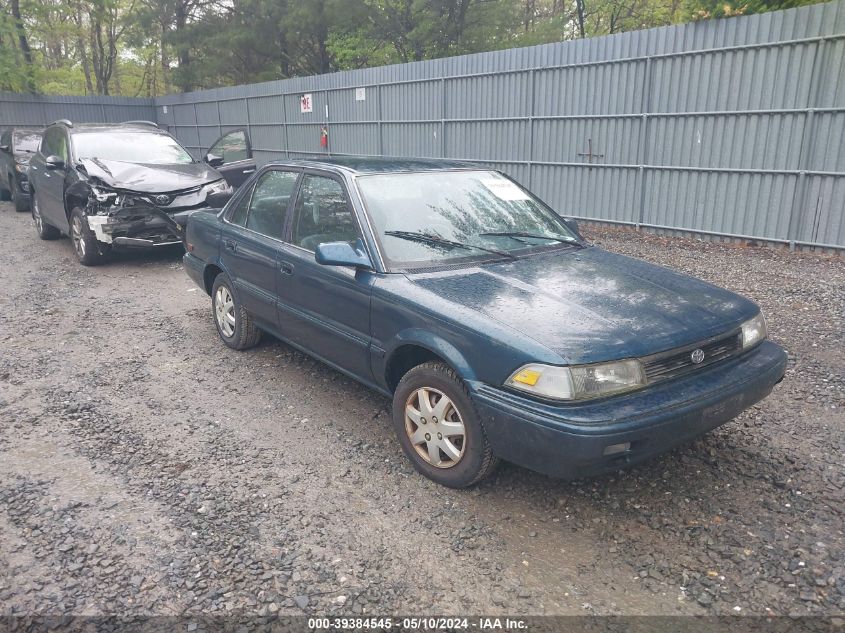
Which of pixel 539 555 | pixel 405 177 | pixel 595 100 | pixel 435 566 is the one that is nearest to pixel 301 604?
pixel 435 566

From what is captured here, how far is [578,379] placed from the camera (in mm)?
2820

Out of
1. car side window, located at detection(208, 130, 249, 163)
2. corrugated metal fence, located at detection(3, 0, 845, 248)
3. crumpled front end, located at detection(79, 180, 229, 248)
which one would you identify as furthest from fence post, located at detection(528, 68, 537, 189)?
car side window, located at detection(208, 130, 249, 163)

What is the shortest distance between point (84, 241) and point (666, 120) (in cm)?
820

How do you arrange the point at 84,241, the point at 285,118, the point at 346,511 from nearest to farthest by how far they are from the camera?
the point at 346,511 → the point at 84,241 → the point at 285,118

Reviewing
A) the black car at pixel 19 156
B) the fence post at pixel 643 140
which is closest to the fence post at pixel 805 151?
the fence post at pixel 643 140

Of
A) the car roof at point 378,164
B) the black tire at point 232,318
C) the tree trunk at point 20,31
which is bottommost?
the black tire at point 232,318

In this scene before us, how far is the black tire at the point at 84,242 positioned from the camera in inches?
326

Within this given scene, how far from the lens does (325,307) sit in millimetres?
4059

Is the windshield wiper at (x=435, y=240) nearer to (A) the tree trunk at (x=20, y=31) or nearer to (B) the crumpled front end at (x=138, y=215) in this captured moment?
(B) the crumpled front end at (x=138, y=215)

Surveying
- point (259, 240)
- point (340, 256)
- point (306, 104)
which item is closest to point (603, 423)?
point (340, 256)

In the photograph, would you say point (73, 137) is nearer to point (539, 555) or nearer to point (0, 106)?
point (539, 555)

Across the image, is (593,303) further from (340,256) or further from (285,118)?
(285,118)

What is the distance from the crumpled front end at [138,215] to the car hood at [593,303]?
554 cm

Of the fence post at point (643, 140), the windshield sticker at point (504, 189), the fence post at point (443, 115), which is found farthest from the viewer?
the fence post at point (443, 115)
